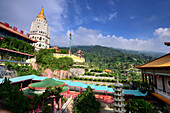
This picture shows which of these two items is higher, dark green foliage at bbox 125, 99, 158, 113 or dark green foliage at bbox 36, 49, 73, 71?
dark green foliage at bbox 36, 49, 73, 71

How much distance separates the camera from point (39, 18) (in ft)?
155

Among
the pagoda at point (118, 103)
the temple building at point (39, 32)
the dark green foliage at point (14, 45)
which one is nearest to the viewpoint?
the pagoda at point (118, 103)

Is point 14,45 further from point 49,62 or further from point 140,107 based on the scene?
point 140,107

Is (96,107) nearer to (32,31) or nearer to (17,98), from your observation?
(17,98)

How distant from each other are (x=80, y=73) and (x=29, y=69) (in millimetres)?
14630

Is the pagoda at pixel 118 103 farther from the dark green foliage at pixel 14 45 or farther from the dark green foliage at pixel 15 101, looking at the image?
the dark green foliage at pixel 14 45

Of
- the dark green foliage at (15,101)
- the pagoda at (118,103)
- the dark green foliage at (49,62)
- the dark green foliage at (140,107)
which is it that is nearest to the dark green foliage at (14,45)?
the dark green foliage at (49,62)

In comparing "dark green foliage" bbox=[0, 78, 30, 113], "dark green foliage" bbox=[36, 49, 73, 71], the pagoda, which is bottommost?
the pagoda

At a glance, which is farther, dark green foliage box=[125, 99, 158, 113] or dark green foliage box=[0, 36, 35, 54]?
dark green foliage box=[0, 36, 35, 54]

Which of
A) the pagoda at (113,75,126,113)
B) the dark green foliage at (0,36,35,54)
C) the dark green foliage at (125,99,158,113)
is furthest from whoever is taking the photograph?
the dark green foliage at (0,36,35,54)

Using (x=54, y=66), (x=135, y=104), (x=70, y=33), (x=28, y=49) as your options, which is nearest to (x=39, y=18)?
(x=70, y=33)

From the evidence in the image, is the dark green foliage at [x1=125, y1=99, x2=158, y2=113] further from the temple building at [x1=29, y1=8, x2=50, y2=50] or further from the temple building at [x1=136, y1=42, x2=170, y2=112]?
the temple building at [x1=29, y1=8, x2=50, y2=50]

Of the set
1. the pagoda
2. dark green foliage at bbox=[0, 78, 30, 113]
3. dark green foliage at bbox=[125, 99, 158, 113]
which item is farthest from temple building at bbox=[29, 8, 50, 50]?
dark green foliage at bbox=[125, 99, 158, 113]

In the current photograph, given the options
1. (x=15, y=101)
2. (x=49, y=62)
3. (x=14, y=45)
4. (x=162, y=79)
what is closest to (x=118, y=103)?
(x=15, y=101)
